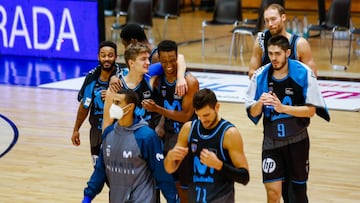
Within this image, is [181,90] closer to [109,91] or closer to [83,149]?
[109,91]

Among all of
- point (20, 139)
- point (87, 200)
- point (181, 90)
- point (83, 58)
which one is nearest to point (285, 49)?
point (181, 90)

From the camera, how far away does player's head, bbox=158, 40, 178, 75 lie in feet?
23.7

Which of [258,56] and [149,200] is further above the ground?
[258,56]

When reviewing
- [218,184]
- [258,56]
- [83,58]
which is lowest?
[83,58]

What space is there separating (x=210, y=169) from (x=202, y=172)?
0.08 m

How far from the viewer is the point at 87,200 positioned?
635 centimetres

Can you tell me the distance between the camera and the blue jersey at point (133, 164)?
619 centimetres

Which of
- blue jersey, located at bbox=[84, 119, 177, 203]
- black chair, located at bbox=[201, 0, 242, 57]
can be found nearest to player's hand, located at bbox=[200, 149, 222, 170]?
blue jersey, located at bbox=[84, 119, 177, 203]

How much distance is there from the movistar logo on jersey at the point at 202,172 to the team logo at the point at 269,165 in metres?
1.51

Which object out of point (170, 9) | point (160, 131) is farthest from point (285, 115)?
point (170, 9)

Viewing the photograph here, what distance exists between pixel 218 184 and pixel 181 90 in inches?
57.8

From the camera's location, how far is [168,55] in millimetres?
7250

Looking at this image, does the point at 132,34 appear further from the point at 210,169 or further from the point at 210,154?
the point at 210,154

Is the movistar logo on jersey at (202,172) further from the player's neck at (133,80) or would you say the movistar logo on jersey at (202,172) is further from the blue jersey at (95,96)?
the blue jersey at (95,96)
